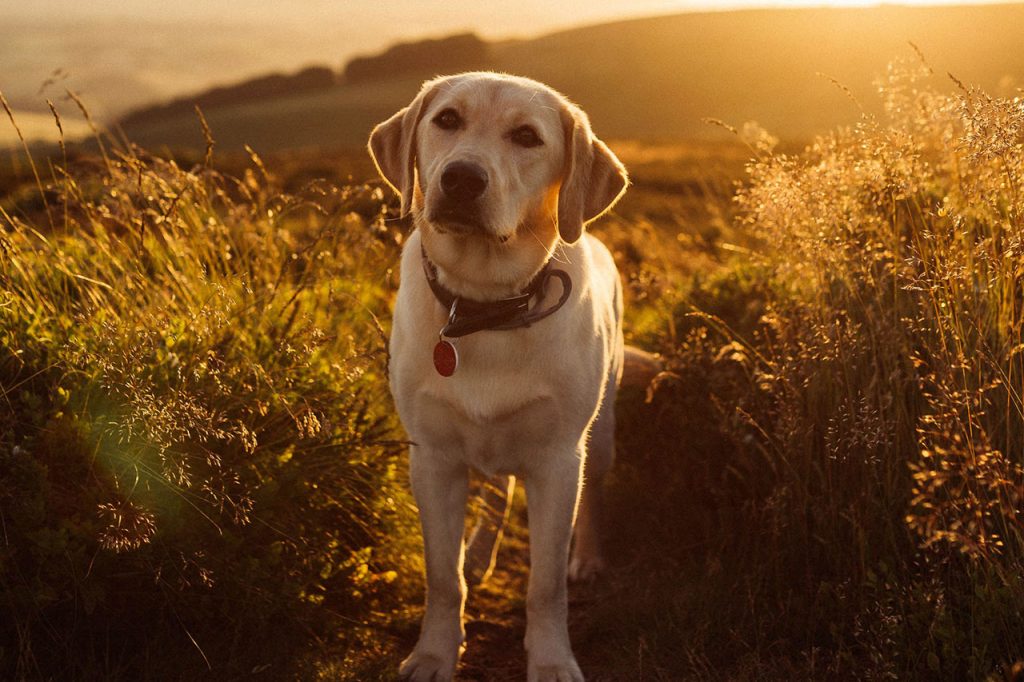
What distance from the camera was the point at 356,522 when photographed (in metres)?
3.60

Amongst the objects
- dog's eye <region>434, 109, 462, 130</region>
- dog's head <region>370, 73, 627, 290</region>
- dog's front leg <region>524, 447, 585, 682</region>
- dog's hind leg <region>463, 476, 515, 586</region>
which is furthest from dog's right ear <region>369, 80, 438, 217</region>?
dog's hind leg <region>463, 476, 515, 586</region>

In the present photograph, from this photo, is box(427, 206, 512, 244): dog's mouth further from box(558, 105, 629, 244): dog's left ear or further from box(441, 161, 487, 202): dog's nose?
box(558, 105, 629, 244): dog's left ear

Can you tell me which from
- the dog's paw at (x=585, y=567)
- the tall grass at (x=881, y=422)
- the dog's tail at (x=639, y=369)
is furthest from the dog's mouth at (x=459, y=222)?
the dog's tail at (x=639, y=369)

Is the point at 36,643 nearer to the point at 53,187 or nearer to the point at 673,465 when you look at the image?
the point at 53,187

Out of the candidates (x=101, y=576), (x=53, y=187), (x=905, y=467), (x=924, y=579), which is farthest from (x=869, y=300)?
(x=53, y=187)

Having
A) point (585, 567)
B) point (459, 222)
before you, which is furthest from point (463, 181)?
point (585, 567)

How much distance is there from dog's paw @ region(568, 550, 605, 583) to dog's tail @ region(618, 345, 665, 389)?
0.99 meters

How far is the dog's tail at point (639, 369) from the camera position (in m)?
5.00

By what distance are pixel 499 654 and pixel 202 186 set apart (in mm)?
2332

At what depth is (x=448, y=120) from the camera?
127 inches

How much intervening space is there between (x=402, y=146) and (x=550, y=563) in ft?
5.09

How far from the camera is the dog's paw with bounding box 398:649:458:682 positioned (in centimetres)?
322

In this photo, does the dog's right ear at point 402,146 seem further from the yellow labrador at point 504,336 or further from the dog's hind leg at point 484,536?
the dog's hind leg at point 484,536

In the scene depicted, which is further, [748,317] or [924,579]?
[748,317]
